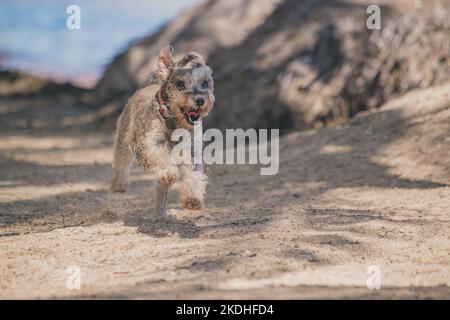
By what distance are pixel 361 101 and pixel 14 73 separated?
71.3ft

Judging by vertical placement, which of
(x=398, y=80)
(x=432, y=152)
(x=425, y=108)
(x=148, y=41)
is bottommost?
(x=432, y=152)

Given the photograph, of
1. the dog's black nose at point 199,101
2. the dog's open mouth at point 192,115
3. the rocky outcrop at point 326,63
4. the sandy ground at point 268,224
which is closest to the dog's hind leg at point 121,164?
the sandy ground at point 268,224

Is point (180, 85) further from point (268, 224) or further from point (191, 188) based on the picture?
point (268, 224)

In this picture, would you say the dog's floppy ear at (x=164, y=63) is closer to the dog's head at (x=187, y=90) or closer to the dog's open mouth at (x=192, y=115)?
the dog's head at (x=187, y=90)

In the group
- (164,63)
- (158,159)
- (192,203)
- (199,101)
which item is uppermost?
(164,63)

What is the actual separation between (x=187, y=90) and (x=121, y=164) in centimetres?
217

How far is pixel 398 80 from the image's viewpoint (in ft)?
50.2

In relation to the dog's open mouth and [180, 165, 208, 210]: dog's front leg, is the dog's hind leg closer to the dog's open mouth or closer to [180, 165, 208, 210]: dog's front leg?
[180, 165, 208, 210]: dog's front leg

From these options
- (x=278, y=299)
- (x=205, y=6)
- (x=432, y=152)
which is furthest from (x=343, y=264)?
(x=205, y=6)

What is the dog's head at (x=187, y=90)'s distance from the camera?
781cm

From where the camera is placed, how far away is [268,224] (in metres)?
8.10

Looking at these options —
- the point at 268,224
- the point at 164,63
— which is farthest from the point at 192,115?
the point at 268,224

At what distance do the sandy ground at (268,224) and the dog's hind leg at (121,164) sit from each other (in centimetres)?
31
